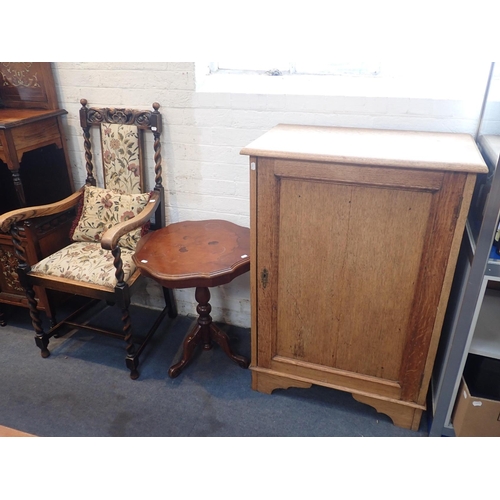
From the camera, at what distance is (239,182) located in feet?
6.74

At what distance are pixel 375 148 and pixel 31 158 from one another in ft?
5.96

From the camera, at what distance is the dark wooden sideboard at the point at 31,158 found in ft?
6.57

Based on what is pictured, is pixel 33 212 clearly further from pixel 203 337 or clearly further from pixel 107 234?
pixel 203 337

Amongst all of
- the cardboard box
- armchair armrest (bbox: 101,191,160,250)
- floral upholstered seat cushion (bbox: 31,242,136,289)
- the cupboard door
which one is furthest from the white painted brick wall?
the cardboard box

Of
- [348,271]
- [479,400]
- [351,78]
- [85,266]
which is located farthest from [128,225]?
[479,400]

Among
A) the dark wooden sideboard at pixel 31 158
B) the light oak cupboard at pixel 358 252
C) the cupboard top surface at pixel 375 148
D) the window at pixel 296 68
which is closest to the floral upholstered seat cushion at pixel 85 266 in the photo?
the dark wooden sideboard at pixel 31 158

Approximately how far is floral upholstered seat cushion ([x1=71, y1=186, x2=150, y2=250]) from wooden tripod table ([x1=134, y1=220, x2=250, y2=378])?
176 mm

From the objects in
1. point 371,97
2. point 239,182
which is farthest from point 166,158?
point 371,97

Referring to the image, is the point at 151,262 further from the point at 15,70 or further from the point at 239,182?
the point at 15,70

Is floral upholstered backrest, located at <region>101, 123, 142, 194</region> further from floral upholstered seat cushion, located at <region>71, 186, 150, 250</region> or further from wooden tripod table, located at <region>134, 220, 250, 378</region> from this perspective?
wooden tripod table, located at <region>134, 220, 250, 378</region>

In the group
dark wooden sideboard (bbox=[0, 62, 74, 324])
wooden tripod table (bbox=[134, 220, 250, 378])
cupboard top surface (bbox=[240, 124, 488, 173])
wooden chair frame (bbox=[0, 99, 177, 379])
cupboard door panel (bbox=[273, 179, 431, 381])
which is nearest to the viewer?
cupboard top surface (bbox=[240, 124, 488, 173])

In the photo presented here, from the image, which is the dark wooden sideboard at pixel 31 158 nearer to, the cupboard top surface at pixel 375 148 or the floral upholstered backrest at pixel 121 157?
the floral upholstered backrest at pixel 121 157

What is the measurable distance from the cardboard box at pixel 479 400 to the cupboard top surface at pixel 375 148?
0.74m

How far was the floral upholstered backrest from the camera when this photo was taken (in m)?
2.07
